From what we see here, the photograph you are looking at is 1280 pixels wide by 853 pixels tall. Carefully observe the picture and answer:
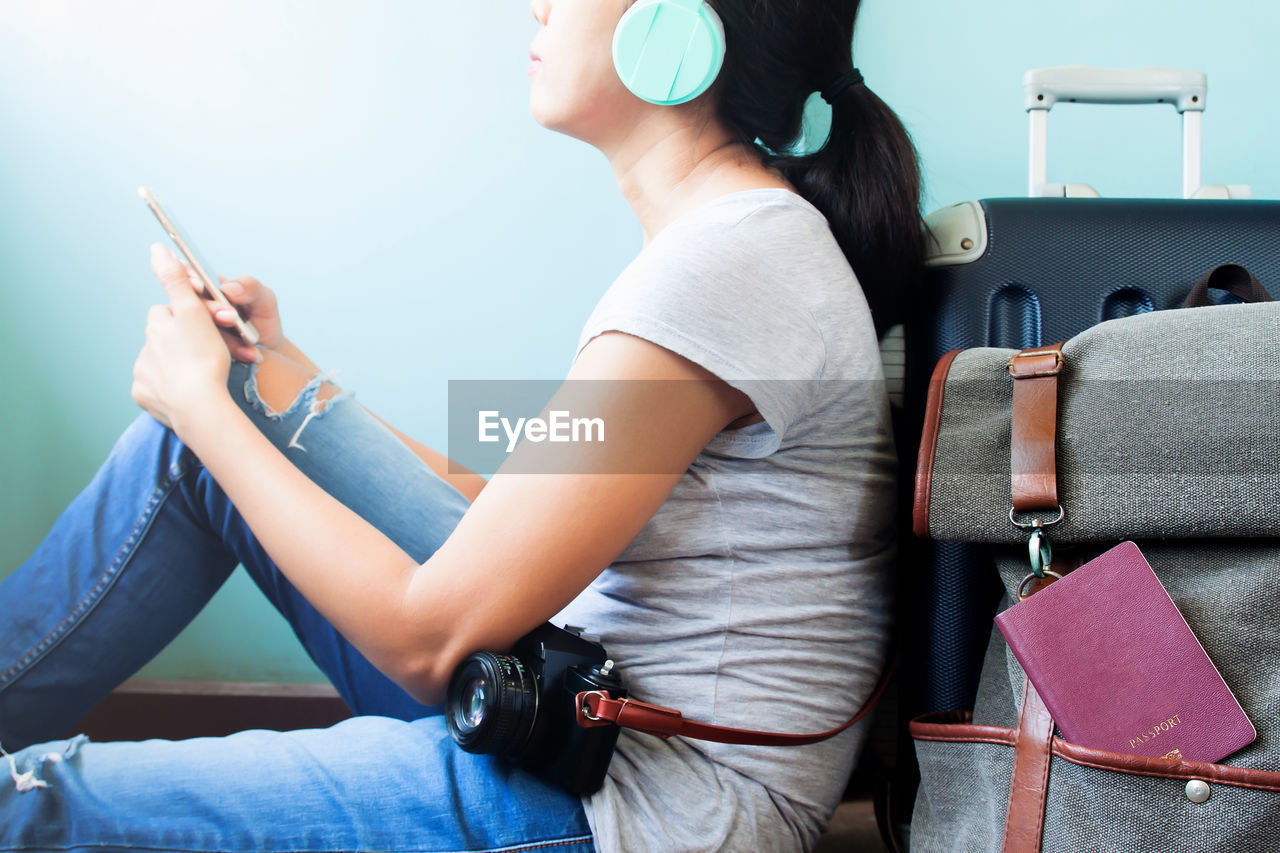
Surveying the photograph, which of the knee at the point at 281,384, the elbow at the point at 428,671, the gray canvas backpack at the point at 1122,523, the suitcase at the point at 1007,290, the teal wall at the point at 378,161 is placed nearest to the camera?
the gray canvas backpack at the point at 1122,523

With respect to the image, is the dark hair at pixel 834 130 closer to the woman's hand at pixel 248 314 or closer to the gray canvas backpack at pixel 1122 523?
the gray canvas backpack at pixel 1122 523

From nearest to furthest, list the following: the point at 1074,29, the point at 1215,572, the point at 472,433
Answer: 1. the point at 1215,572
2. the point at 1074,29
3. the point at 472,433

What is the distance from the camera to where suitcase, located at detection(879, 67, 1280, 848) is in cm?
68

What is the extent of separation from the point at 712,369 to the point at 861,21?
2.44 feet

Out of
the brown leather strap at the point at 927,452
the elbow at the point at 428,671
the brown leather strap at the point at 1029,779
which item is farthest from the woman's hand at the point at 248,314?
the brown leather strap at the point at 1029,779

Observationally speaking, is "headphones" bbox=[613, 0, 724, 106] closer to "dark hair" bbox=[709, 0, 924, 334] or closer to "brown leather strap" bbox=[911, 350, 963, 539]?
"dark hair" bbox=[709, 0, 924, 334]

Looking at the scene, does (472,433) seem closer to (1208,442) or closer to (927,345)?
(927,345)

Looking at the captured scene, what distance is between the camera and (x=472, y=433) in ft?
3.95

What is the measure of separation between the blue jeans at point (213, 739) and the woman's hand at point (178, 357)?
1.9 inches

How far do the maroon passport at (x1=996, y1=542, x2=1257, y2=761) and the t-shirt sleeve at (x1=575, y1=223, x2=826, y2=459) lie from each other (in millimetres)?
196

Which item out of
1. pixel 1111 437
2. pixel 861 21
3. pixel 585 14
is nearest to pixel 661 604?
pixel 1111 437

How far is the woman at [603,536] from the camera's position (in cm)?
55

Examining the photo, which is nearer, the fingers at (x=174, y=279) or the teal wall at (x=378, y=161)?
the fingers at (x=174, y=279)

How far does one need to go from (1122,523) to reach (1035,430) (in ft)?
0.25
